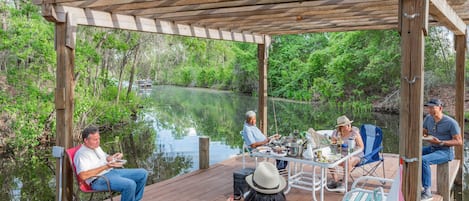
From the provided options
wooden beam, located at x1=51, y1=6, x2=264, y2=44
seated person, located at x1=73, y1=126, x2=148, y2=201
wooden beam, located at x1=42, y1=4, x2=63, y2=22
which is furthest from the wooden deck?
wooden beam, located at x1=42, y1=4, x2=63, y2=22

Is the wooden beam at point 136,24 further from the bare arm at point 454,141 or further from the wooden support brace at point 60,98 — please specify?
the bare arm at point 454,141

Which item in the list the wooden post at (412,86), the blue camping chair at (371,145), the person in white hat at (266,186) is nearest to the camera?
the person in white hat at (266,186)

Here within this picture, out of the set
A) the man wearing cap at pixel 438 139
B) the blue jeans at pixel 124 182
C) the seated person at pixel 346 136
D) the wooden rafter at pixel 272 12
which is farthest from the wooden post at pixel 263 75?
the blue jeans at pixel 124 182

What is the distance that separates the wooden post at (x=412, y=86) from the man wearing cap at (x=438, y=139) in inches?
61.4

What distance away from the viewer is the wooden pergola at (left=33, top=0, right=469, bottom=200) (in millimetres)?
3205

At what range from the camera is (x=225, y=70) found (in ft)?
104

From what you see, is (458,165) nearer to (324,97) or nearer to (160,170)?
(160,170)

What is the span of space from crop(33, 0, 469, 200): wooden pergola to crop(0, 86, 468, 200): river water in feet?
12.6

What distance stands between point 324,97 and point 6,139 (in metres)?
16.2

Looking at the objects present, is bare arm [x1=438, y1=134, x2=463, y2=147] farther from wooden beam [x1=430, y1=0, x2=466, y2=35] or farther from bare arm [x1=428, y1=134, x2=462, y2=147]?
wooden beam [x1=430, y1=0, x2=466, y2=35]

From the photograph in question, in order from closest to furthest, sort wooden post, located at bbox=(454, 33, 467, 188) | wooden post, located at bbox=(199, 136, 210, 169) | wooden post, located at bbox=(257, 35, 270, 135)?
wooden post, located at bbox=(199, 136, 210, 169) < wooden post, located at bbox=(454, 33, 467, 188) < wooden post, located at bbox=(257, 35, 270, 135)

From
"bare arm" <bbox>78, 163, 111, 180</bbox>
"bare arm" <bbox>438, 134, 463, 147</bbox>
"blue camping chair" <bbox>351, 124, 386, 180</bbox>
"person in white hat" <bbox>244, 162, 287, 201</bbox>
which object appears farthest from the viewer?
"blue camping chair" <bbox>351, 124, 386, 180</bbox>

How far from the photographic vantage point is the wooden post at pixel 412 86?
3160 millimetres

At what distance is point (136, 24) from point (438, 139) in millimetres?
3893
